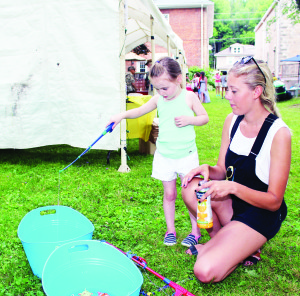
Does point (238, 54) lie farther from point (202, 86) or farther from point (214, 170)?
point (214, 170)

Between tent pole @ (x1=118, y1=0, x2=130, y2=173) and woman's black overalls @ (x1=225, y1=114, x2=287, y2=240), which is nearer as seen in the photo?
woman's black overalls @ (x1=225, y1=114, x2=287, y2=240)

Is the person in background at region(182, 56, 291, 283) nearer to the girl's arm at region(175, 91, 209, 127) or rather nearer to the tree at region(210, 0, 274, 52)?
the girl's arm at region(175, 91, 209, 127)

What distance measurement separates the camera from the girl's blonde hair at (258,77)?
2203 millimetres

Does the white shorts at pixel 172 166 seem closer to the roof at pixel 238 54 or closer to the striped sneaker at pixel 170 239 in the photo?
the striped sneaker at pixel 170 239

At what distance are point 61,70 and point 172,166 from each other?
2.71 metres

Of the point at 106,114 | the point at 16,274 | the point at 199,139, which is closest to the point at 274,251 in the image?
the point at 16,274

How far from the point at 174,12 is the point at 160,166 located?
2855cm

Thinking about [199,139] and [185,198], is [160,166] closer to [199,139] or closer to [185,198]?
[185,198]

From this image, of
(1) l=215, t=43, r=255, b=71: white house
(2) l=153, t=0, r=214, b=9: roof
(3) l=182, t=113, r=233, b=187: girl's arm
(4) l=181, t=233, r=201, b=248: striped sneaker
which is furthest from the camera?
(1) l=215, t=43, r=255, b=71: white house

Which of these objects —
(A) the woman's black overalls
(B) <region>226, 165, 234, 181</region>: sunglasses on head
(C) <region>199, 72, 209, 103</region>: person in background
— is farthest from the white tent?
(C) <region>199, 72, 209, 103</region>: person in background

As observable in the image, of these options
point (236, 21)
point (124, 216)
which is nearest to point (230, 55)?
point (236, 21)

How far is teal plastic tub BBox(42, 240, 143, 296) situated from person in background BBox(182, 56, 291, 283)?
45 cm

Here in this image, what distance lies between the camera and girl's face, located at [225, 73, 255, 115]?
7.29ft

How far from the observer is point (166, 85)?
266 centimetres
